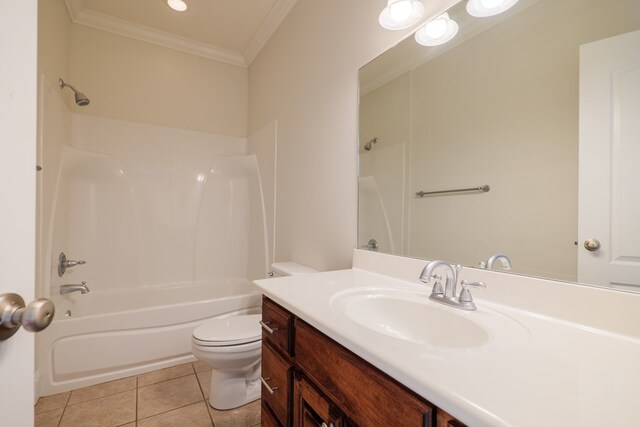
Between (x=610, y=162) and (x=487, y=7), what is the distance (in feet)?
2.12

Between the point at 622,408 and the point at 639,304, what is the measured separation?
368mm

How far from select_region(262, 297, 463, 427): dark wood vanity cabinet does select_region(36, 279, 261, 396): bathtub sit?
1.27 metres

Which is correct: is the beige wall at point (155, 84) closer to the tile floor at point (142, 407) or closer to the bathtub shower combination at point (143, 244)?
the bathtub shower combination at point (143, 244)

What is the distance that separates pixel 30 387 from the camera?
459 millimetres

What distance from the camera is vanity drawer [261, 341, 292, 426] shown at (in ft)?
3.01

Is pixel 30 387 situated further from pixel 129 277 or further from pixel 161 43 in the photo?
pixel 161 43

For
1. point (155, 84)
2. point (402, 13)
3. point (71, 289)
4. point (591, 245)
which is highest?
point (155, 84)

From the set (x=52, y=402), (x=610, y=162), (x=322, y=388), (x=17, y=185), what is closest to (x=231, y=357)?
(x=322, y=388)

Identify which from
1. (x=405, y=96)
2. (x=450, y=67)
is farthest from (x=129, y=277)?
(x=450, y=67)

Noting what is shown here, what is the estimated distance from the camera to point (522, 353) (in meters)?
0.54

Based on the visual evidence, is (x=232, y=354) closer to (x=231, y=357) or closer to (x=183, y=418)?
(x=231, y=357)

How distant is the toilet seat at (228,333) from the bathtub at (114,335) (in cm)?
52

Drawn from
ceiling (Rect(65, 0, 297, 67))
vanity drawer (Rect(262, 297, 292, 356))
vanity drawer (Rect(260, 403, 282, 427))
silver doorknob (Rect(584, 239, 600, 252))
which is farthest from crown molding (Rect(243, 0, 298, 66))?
vanity drawer (Rect(260, 403, 282, 427))

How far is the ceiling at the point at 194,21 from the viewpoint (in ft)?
6.82
